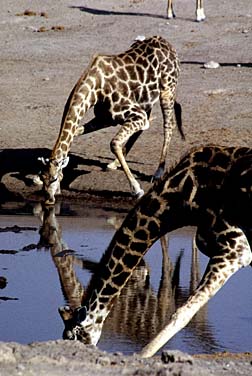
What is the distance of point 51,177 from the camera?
13.8 meters

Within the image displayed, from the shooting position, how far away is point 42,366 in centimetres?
648

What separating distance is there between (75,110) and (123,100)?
2.31ft

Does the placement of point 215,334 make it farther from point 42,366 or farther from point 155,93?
point 155,93

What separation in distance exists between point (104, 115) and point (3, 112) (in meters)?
4.29

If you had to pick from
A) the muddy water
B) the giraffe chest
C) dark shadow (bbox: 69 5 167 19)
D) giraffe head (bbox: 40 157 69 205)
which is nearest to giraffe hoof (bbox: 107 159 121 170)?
the giraffe chest

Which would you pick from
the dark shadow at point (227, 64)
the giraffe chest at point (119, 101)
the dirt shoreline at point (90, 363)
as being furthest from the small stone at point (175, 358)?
the dark shadow at point (227, 64)

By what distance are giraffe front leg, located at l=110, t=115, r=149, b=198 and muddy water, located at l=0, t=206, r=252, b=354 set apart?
0.53 m

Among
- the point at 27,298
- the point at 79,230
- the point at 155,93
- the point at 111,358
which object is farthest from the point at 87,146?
the point at 111,358

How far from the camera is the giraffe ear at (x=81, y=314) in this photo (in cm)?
783

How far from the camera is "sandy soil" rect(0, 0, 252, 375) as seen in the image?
14.8 m

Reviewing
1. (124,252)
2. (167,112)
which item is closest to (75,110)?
(167,112)

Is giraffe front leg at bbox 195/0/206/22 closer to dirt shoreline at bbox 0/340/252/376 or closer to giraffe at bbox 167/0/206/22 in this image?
giraffe at bbox 167/0/206/22

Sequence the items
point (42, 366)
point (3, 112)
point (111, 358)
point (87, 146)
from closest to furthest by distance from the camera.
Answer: point (42, 366) < point (111, 358) < point (87, 146) < point (3, 112)

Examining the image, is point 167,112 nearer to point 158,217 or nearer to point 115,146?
point 115,146
